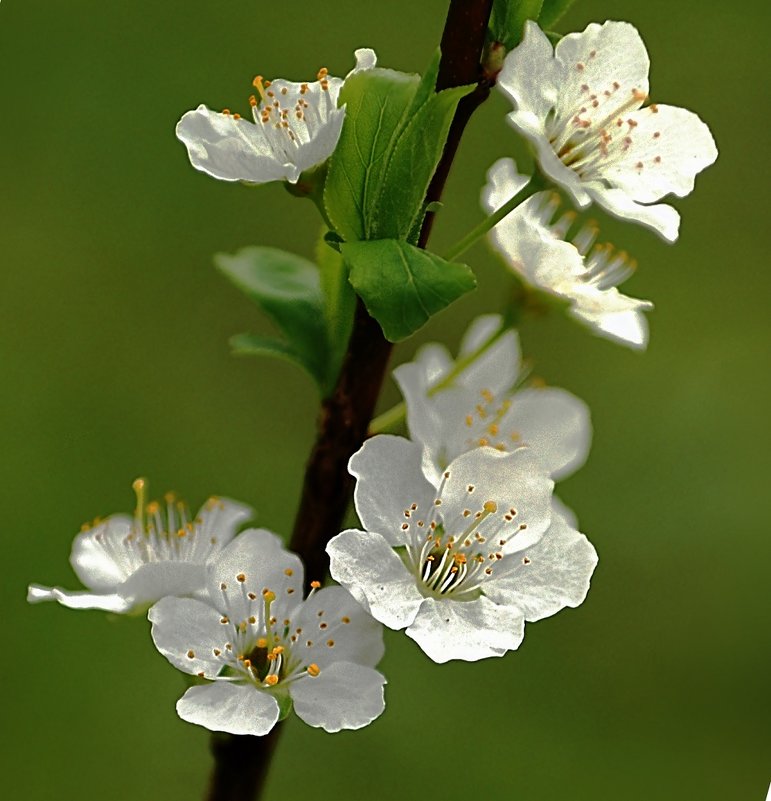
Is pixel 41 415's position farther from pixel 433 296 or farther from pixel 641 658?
pixel 433 296

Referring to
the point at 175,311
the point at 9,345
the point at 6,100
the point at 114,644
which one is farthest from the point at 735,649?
the point at 6,100

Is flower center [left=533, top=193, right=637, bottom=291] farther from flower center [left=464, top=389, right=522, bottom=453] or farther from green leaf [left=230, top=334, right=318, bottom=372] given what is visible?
green leaf [left=230, top=334, right=318, bottom=372]

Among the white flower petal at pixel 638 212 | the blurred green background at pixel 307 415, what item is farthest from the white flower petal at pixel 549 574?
the blurred green background at pixel 307 415

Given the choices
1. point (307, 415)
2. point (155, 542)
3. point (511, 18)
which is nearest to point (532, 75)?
point (511, 18)

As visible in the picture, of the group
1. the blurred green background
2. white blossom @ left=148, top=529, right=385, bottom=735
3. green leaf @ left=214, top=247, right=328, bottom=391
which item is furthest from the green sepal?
the blurred green background

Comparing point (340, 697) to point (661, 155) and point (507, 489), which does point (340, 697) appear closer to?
point (507, 489)
